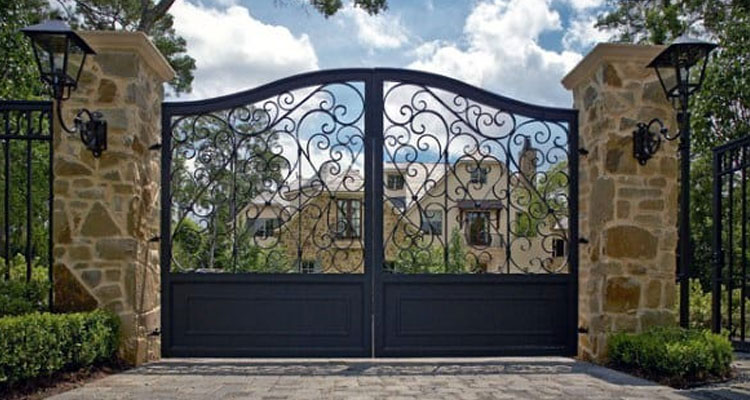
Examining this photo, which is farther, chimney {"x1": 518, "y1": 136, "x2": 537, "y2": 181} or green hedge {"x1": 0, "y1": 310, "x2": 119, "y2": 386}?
chimney {"x1": 518, "y1": 136, "x2": 537, "y2": 181}

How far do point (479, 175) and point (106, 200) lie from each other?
123 inches

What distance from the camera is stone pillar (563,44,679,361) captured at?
5062 millimetres

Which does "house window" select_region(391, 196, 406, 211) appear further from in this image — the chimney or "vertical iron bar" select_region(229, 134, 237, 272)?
"vertical iron bar" select_region(229, 134, 237, 272)

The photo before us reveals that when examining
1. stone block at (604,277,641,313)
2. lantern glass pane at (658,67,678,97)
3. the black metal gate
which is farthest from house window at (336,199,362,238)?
lantern glass pane at (658,67,678,97)

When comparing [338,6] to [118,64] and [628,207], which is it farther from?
[628,207]

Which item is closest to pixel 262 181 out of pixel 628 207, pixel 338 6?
pixel 628 207

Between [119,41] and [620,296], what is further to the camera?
[620,296]

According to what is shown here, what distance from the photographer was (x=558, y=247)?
5.98 meters

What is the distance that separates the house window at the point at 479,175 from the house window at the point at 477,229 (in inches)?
11.6

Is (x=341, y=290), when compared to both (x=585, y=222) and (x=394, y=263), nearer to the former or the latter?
(x=394, y=263)

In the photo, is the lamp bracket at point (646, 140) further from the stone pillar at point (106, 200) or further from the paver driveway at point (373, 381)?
the stone pillar at point (106, 200)

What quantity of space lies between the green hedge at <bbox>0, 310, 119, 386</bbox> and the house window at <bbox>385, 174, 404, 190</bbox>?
2.57 m

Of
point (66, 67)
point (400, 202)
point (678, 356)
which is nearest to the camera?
point (678, 356)

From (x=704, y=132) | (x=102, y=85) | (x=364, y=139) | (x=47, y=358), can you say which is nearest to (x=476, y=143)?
(x=364, y=139)
